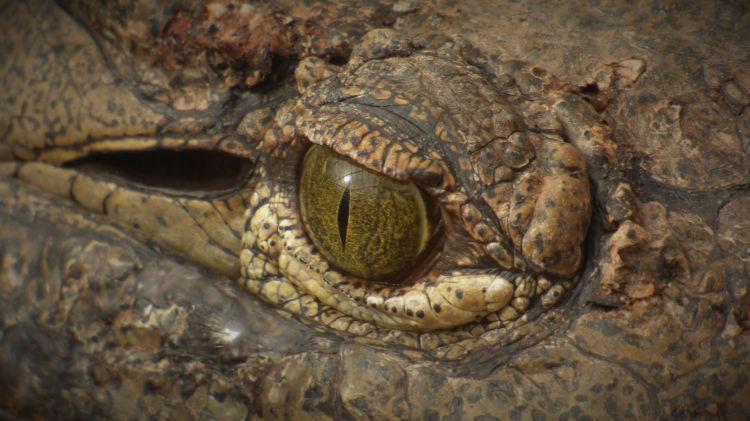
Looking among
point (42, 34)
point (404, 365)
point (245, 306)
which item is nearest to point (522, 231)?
point (404, 365)

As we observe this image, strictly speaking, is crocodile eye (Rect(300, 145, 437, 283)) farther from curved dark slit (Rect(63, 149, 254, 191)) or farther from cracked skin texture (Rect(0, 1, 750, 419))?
curved dark slit (Rect(63, 149, 254, 191))

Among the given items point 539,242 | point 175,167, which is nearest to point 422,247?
point 539,242

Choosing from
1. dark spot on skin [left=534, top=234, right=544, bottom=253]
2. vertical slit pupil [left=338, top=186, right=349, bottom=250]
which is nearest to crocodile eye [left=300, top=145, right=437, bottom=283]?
vertical slit pupil [left=338, top=186, right=349, bottom=250]

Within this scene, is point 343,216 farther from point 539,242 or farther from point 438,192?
point 539,242

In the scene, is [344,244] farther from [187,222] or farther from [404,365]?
[187,222]

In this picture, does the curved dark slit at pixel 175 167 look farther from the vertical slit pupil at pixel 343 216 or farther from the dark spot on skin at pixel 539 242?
the dark spot on skin at pixel 539 242

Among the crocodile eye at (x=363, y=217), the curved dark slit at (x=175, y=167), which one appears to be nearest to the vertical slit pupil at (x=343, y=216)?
the crocodile eye at (x=363, y=217)
